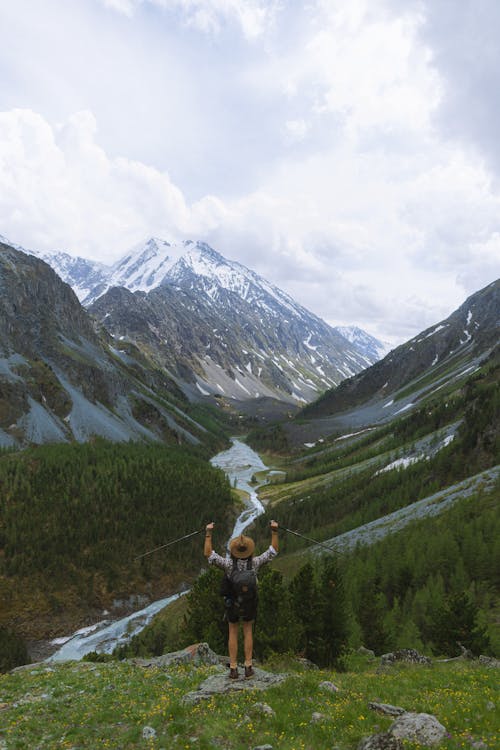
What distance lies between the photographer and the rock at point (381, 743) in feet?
29.9

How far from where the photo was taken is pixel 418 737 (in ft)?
30.9

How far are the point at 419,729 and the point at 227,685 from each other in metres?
6.85

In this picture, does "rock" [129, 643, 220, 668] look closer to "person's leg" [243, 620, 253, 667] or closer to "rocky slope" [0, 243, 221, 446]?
"person's leg" [243, 620, 253, 667]

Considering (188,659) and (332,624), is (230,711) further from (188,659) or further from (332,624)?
(332,624)

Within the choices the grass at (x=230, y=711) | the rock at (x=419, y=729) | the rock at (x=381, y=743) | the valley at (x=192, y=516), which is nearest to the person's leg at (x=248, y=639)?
the grass at (x=230, y=711)

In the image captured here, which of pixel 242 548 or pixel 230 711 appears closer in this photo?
pixel 230 711

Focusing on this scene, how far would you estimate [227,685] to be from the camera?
1387 cm

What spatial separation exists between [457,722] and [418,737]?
1.86 meters

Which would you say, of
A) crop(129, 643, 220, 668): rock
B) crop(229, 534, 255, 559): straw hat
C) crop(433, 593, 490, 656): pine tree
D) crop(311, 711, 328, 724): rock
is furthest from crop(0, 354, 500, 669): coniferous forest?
crop(129, 643, 220, 668): rock

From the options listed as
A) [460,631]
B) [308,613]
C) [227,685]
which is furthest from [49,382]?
[227,685]

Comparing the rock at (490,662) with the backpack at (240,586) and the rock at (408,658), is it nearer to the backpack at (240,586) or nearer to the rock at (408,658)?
the rock at (408,658)

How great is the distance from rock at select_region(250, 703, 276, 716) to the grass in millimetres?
90

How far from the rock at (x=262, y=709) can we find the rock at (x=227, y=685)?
1587 mm

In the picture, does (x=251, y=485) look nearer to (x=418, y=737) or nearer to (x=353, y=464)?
(x=353, y=464)
